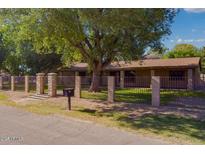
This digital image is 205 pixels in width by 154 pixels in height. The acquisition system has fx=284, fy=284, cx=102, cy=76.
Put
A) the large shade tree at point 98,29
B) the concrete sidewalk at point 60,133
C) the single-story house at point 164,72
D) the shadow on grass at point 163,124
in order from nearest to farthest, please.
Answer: the concrete sidewalk at point 60,133
the shadow on grass at point 163,124
the large shade tree at point 98,29
the single-story house at point 164,72

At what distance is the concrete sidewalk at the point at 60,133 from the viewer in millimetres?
7906

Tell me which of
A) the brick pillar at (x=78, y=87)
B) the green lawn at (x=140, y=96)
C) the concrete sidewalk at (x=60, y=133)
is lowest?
the concrete sidewalk at (x=60, y=133)

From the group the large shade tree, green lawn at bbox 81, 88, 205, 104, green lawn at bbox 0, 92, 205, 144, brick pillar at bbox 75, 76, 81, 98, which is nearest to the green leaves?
the large shade tree

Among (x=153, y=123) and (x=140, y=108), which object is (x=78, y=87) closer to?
(x=140, y=108)

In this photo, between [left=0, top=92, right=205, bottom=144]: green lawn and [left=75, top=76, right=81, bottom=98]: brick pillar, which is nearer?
[left=0, top=92, right=205, bottom=144]: green lawn

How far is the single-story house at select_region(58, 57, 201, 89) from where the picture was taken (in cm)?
2697

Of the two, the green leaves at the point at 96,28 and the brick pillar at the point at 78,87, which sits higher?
the green leaves at the point at 96,28

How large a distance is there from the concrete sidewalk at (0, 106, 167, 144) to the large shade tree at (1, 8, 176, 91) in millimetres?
5686

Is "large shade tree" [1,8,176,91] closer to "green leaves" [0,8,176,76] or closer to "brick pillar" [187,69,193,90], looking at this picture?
"green leaves" [0,8,176,76]

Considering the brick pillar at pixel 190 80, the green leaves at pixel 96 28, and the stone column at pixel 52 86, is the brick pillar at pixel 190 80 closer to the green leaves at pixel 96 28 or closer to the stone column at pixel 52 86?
the green leaves at pixel 96 28

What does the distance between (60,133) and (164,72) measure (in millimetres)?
22458

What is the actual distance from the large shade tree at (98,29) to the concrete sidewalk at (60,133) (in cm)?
569

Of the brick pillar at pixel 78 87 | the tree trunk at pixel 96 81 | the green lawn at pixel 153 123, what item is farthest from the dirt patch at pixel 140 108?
the tree trunk at pixel 96 81
